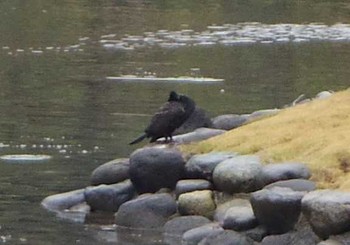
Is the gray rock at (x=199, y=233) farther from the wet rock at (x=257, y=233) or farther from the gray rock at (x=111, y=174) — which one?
the gray rock at (x=111, y=174)

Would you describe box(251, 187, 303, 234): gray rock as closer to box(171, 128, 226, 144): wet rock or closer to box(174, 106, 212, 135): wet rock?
box(171, 128, 226, 144): wet rock

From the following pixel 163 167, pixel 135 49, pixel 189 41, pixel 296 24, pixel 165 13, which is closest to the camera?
pixel 163 167

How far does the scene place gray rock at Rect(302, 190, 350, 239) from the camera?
10.5 metres

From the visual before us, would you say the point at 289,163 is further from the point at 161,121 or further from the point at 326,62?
the point at 326,62

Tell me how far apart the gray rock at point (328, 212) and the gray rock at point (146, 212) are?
6.36ft

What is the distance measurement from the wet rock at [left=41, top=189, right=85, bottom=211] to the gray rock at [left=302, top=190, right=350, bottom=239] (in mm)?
3157

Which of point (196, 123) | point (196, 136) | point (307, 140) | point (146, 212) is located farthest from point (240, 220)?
point (196, 123)

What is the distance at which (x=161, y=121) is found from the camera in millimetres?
13438

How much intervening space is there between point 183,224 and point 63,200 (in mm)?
1692

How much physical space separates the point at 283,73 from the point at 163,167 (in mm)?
13582

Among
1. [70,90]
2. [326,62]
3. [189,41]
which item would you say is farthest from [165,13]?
[70,90]

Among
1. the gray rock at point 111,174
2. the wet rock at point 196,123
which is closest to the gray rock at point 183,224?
the gray rock at point 111,174

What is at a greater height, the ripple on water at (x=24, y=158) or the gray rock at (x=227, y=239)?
the gray rock at (x=227, y=239)

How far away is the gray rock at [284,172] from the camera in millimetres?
11859
